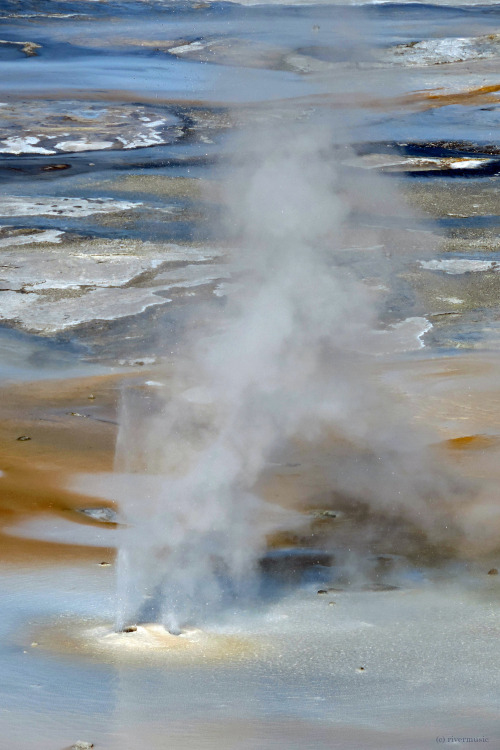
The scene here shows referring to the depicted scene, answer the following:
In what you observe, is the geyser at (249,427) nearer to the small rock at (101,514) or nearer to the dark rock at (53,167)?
the small rock at (101,514)

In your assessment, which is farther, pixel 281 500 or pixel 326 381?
pixel 326 381

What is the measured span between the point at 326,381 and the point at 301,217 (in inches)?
111

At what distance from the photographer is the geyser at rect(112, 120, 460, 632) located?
3406mm

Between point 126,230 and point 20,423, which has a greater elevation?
point 126,230

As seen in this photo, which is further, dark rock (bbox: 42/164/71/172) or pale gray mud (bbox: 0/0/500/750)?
dark rock (bbox: 42/164/71/172)

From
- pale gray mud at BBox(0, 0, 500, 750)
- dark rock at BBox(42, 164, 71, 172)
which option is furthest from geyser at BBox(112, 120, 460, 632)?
dark rock at BBox(42, 164, 71, 172)

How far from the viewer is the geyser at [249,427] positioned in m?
3.41

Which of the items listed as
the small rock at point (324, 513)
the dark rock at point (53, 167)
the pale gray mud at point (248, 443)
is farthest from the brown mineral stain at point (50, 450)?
the dark rock at point (53, 167)

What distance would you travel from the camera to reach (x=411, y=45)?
632 inches

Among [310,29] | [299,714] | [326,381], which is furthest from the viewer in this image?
[310,29]

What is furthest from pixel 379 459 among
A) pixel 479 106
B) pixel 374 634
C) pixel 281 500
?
pixel 479 106

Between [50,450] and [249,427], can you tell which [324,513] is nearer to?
[249,427]

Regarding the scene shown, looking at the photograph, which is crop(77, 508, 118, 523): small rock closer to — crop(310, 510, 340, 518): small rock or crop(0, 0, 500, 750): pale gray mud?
crop(0, 0, 500, 750): pale gray mud

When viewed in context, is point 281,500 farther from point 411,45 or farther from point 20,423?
point 411,45
